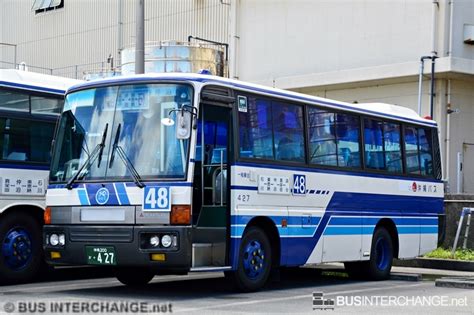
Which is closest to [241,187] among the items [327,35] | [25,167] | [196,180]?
[196,180]

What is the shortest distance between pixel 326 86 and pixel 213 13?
594cm

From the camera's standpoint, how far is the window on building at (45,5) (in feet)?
125

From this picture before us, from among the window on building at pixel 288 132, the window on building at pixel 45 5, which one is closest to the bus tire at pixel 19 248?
the window on building at pixel 288 132

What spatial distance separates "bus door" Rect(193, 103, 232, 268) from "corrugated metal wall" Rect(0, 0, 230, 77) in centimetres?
1906

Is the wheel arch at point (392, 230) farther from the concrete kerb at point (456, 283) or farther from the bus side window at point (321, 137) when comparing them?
the bus side window at point (321, 137)

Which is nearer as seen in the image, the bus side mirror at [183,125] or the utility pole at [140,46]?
the bus side mirror at [183,125]

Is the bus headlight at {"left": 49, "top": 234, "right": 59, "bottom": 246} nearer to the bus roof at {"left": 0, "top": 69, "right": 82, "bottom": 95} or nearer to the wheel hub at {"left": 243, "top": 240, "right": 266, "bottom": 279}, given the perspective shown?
the wheel hub at {"left": 243, "top": 240, "right": 266, "bottom": 279}

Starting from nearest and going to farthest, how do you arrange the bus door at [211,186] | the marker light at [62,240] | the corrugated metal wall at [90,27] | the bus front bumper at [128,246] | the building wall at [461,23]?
1. the bus front bumper at [128,246]
2. the bus door at [211,186]
3. the marker light at [62,240]
4. the building wall at [461,23]
5. the corrugated metal wall at [90,27]

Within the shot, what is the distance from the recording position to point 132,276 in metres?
13.4

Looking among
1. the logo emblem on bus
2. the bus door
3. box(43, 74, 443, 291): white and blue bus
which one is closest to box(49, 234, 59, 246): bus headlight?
box(43, 74, 443, 291): white and blue bus

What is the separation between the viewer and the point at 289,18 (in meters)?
28.8

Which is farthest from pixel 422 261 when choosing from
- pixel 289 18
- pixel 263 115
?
pixel 289 18

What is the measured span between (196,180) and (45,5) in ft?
95.9

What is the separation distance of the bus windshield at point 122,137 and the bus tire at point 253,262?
1738 millimetres
